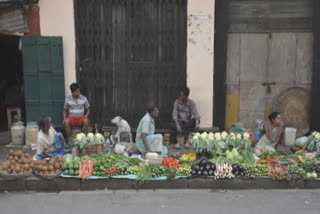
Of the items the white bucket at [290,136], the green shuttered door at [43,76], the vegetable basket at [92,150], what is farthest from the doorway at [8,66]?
the white bucket at [290,136]

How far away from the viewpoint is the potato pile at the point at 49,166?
207 inches

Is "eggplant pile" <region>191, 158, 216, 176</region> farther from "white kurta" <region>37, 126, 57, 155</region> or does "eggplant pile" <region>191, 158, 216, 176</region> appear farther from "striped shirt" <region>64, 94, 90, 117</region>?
"striped shirt" <region>64, 94, 90, 117</region>

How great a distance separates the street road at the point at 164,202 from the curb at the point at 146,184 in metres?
0.10

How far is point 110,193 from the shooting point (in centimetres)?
515

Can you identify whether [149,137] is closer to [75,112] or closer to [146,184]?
[146,184]

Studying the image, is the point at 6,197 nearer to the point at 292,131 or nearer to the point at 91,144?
the point at 91,144

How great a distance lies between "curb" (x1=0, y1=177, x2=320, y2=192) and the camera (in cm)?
521

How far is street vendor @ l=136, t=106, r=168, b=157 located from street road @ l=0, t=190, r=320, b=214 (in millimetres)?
1369

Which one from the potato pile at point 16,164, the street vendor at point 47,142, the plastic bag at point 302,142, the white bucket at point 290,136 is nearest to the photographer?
the potato pile at point 16,164

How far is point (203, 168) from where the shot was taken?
5359 millimetres

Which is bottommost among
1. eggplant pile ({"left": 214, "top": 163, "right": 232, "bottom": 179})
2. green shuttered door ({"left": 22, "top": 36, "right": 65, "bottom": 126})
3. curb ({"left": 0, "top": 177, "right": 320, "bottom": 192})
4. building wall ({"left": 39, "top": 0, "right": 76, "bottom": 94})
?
curb ({"left": 0, "top": 177, "right": 320, "bottom": 192})

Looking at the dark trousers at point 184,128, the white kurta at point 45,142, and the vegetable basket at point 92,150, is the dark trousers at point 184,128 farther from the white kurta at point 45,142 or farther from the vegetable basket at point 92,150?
the white kurta at point 45,142

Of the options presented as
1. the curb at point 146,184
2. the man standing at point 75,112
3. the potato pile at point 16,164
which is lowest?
the curb at point 146,184

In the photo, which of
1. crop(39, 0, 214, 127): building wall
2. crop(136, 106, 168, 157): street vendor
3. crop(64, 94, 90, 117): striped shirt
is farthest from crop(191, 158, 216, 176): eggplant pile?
crop(64, 94, 90, 117): striped shirt
